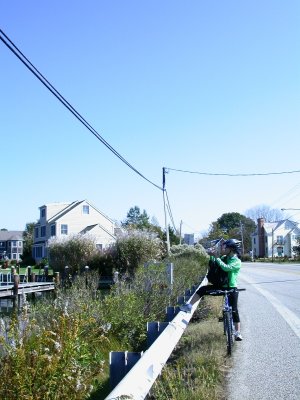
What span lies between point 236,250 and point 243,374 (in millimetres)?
2590

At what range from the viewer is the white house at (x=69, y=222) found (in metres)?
60.5

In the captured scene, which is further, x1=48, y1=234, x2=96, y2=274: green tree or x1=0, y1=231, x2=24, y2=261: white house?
x1=0, y1=231, x2=24, y2=261: white house

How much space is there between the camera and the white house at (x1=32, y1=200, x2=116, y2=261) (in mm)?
60531

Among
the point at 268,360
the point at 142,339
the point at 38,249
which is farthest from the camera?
the point at 38,249

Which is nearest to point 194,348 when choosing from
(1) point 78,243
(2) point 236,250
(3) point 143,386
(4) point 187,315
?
(4) point 187,315

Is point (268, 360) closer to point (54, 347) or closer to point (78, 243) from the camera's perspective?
point (54, 347)

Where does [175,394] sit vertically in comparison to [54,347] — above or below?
below

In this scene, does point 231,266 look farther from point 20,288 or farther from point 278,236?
point 278,236

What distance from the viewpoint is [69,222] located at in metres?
61.6

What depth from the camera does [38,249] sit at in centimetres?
6581

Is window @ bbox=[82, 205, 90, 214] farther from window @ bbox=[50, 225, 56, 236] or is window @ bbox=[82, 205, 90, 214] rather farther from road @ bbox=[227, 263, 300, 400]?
road @ bbox=[227, 263, 300, 400]

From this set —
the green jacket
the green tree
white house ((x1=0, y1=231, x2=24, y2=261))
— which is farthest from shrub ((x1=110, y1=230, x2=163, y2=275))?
white house ((x1=0, y1=231, x2=24, y2=261))

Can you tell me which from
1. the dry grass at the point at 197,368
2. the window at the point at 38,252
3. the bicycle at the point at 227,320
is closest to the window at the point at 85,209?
the window at the point at 38,252

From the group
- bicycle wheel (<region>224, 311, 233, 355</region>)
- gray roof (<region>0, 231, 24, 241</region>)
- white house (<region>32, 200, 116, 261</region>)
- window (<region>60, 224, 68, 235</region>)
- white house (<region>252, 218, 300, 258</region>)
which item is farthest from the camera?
gray roof (<region>0, 231, 24, 241</region>)
